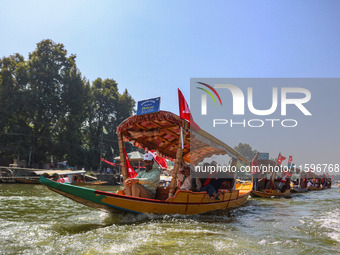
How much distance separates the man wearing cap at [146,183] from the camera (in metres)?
6.54

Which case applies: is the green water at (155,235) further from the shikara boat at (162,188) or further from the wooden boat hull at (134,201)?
the shikara boat at (162,188)

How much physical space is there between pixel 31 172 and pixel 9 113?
31.1 ft

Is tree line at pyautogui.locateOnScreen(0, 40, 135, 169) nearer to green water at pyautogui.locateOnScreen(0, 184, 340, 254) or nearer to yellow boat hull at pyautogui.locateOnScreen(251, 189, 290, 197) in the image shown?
yellow boat hull at pyautogui.locateOnScreen(251, 189, 290, 197)

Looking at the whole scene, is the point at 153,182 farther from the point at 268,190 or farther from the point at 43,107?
the point at 43,107

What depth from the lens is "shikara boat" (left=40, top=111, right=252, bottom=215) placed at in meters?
5.74

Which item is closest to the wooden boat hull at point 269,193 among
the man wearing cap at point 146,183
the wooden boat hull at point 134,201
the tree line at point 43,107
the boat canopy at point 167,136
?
the boat canopy at point 167,136

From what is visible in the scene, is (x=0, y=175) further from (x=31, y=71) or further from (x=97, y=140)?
(x=97, y=140)

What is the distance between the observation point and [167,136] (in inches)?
342

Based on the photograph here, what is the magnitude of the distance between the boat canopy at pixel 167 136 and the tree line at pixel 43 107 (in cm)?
2297

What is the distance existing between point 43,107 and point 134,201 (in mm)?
27631

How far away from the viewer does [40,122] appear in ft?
97.3

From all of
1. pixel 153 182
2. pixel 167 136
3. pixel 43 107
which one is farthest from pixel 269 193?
pixel 43 107

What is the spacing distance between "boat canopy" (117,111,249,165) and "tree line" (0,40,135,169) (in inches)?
904

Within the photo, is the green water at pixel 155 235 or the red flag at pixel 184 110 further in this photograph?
the red flag at pixel 184 110
